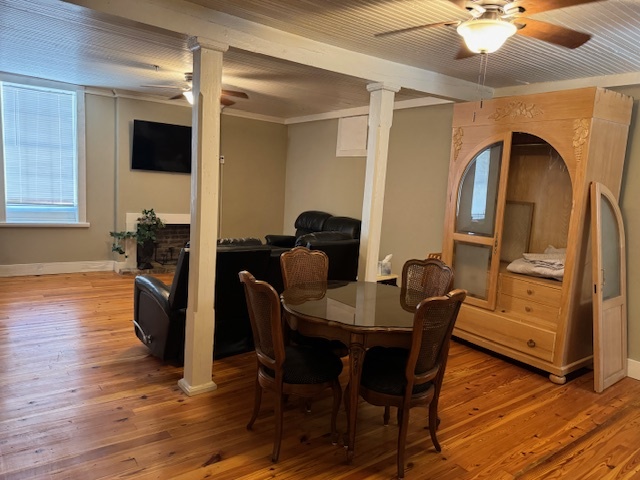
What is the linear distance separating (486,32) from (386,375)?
5.77ft

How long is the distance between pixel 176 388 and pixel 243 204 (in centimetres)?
480

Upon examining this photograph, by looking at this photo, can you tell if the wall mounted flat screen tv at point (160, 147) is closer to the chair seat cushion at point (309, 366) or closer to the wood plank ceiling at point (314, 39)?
the wood plank ceiling at point (314, 39)

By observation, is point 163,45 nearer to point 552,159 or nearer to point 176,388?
point 176,388

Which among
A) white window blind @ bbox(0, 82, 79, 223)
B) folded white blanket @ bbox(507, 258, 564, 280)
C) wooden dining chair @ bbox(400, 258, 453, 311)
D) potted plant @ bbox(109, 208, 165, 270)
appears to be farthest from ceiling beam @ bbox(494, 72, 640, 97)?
white window blind @ bbox(0, 82, 79, 223)

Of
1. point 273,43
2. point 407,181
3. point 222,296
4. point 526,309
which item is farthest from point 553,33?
point 407,181

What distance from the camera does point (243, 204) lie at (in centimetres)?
767

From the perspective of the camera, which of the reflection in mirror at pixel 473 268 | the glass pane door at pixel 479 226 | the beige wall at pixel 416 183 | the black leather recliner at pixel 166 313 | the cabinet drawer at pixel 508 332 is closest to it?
the black leather recliner at pixel 166 313

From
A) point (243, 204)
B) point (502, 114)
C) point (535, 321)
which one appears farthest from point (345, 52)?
point (243, 204)

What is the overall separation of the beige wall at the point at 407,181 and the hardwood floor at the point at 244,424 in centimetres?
183

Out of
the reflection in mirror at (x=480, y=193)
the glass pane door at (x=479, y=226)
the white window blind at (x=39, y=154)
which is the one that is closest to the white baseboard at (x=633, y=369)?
the glass pane door at (x=479, y=226)

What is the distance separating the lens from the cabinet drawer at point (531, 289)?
3.66 metres

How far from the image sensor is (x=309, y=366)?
8.16 feet

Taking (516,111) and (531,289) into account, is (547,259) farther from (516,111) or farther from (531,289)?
(516,111)

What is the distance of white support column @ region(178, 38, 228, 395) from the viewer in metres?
2.88
